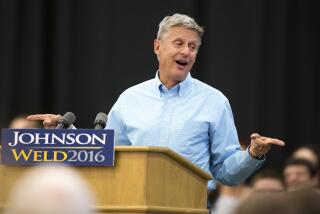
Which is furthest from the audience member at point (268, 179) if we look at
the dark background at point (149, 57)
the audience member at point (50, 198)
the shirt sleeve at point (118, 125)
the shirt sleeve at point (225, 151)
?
the audience member at point (50, 198)

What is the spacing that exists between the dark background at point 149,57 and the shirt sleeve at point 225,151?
8.29 ft

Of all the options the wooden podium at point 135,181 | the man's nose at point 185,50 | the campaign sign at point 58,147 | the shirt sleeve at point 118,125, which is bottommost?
the wooden podium at point 135,181

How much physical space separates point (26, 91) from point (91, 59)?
0.57 meters

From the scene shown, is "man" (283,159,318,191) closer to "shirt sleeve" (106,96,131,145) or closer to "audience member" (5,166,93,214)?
"shirt sleeve" (106,96,131,145)

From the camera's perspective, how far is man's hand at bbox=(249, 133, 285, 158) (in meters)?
3.31

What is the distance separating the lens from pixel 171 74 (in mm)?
3924

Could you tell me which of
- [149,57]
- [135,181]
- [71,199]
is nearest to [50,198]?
[71,199]

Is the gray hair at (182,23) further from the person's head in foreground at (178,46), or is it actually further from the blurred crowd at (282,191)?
the blurred crowd at (282,191)

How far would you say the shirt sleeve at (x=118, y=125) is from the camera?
3.86 metres

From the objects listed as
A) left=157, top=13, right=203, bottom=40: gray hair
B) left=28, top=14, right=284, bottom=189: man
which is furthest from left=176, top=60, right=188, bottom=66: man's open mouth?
left=157, top=13, right=203, bottom=40: gray hair

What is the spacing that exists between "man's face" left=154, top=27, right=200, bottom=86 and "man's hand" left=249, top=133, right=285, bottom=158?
0.61 metres

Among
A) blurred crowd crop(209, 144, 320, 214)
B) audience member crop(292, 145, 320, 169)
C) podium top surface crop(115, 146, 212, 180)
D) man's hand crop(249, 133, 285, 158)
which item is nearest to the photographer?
blurred crowd crop(209, 144, 320, 214)

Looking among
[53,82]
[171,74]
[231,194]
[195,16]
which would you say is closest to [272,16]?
[195,16]

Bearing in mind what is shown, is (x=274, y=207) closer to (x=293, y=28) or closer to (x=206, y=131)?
(x=206, y=131)
